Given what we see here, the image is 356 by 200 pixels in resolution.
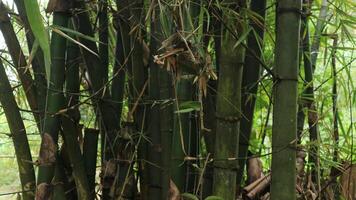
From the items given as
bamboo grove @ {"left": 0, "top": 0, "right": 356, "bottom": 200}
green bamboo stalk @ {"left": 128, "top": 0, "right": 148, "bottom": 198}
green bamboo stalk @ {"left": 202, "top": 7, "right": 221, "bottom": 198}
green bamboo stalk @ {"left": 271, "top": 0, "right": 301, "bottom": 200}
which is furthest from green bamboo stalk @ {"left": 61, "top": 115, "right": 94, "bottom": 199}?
green bamboo stalk @ {"left": 271, "top": 0, "right": 301, "bottom": 200}

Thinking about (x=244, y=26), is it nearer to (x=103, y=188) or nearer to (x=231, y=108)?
(x=231, y=108)

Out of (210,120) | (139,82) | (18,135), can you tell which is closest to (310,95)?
(210,120)

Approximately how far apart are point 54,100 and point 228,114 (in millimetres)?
287

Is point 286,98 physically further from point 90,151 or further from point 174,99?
point 90,151

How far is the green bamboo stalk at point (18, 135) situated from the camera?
2.63 ft

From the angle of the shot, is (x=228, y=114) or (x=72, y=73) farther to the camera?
(x=72, y=73)

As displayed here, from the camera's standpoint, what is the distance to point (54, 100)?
749 mm

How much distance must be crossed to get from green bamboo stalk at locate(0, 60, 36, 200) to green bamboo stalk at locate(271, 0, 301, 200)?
0.44 metres

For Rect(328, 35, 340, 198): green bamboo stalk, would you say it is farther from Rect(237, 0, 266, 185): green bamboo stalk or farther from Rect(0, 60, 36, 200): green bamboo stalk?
Rect(0, 60, 36, 200): green bamboo stalk

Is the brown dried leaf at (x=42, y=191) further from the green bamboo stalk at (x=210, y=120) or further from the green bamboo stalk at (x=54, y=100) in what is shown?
the green bamboo stalk at (x=210, y=120)

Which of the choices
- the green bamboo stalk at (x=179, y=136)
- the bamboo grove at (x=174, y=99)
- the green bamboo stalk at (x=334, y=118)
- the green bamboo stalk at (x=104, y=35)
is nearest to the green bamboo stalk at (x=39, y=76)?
the bamboo grove at (x=174, y=99)

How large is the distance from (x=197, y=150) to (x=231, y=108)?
0.45ft

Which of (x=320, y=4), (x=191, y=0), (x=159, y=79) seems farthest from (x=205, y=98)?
(x=320, y=4)

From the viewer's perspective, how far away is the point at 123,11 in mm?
813
